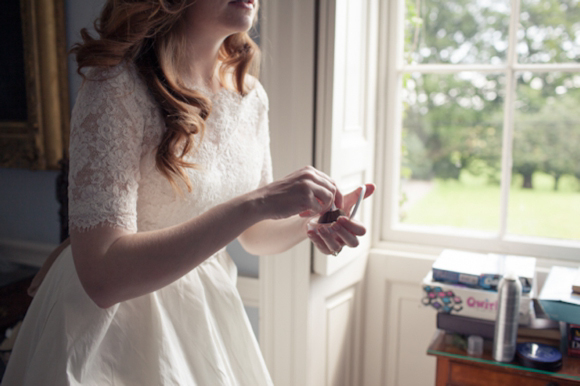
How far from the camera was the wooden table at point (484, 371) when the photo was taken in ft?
4.03

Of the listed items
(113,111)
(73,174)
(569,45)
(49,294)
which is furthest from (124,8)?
(569,45)

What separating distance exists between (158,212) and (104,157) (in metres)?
0.19

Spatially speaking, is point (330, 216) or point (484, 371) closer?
point (330, 216)

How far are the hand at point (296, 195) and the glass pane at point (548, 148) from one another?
4.05ft

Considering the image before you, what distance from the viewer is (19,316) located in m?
1.72

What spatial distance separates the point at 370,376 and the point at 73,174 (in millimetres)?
1530

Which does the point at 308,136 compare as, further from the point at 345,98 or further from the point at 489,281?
the point at 489,281

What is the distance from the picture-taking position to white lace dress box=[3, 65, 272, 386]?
81cm

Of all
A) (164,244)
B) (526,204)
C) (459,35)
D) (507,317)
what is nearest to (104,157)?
(164,244)

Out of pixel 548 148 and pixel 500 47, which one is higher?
pixel 500 47

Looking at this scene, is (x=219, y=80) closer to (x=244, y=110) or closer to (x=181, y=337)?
(x=244, y=110)

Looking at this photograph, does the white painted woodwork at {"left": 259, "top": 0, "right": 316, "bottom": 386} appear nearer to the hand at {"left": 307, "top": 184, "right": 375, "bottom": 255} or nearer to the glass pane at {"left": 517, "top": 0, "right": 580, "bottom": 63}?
the hand at {"left": 307, "top": 184, "right": 375, "bottom": 255}

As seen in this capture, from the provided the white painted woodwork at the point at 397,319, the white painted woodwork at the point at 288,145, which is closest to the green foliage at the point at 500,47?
the white painted woodwork at the point at 397,319

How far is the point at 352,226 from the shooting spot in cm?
88
